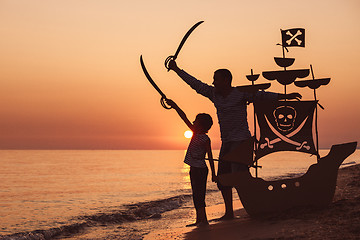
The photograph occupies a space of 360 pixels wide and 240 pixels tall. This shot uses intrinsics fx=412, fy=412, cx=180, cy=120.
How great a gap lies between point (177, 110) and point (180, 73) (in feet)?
1.91

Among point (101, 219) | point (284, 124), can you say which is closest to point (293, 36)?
point (284, 124)

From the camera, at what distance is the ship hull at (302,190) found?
21.0ft

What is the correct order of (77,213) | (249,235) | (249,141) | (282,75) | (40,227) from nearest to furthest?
(249,235) < (249,141) < (282,75) < (40,227) < (77,213)

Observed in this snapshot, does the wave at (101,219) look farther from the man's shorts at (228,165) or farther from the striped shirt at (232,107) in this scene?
the striped shirt at (232,107)

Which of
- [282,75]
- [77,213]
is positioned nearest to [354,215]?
[282,75]

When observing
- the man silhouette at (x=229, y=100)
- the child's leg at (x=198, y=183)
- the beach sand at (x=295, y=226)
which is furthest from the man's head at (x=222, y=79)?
the beach sand at (x=295, y=226)

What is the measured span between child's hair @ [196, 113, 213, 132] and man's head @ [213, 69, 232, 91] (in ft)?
1.53

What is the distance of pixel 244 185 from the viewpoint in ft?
20.5

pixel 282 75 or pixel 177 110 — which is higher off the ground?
pixel 282 75

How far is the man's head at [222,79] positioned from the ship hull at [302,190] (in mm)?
1469

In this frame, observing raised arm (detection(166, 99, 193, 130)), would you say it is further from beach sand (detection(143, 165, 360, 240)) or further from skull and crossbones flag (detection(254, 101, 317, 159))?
beach sand (detection(143, 165, 360, 240))

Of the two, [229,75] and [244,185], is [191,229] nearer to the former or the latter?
[244,185]

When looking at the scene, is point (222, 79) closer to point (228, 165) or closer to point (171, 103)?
point (171, 103)

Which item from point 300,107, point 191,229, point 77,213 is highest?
point 300,107
